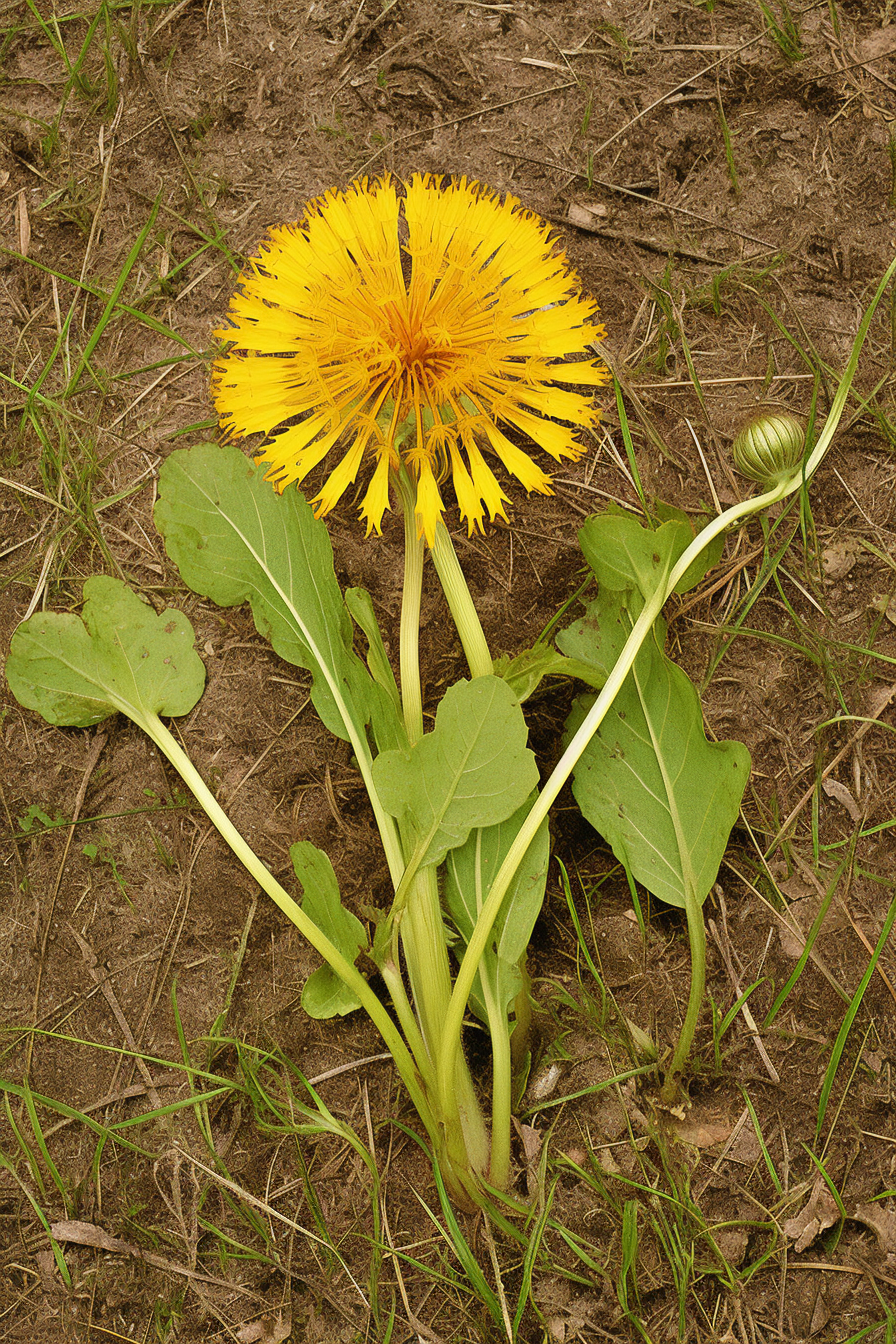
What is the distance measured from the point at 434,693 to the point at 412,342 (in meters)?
0.65

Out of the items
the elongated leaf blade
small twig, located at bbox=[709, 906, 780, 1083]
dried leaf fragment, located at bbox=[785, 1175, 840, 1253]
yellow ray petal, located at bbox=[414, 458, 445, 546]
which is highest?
yellow ray petal, located at bbox=[414, 458, 445, 546]

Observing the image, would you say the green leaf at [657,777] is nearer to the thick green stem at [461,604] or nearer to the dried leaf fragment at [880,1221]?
the thick green stem at [461,604]

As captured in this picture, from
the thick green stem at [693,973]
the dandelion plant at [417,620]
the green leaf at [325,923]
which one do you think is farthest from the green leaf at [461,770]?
the thick green stem at [693,973]

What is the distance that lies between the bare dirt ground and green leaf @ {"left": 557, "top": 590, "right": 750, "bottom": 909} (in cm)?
13

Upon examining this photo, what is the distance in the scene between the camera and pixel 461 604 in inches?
61.4

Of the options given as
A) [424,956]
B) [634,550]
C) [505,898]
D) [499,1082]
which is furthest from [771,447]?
[499,1082]

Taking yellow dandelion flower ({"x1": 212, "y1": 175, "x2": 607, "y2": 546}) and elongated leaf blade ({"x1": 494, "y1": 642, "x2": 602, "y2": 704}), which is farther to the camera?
elongated leaf blade ({"x1": 494, "y1": 642, "x2": 602, "y2": 704})

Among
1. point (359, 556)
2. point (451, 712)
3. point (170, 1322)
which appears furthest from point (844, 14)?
point (170, 1322)

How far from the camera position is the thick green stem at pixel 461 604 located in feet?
5.08

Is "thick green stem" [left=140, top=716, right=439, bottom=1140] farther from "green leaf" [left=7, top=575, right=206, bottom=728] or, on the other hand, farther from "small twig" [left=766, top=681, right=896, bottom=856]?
"small twig" [left=766, top=681, right=896, bottom=856]

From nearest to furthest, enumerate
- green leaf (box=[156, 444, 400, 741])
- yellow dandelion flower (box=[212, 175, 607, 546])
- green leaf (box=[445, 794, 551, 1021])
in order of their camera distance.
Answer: yellow dandelion flower (box=[212, 175, 607, 546])
green leaf (box=[445, 794, 551, 1021])
green leaf (box=[156, 444, 400, 741])

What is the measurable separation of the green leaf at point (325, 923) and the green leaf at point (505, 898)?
0.19m

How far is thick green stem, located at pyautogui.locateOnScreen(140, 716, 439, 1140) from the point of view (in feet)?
4.93

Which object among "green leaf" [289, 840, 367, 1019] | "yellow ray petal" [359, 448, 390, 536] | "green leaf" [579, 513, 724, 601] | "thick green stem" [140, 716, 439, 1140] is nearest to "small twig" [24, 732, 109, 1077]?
"thick green stem" [140, 716, 439, 1140]
